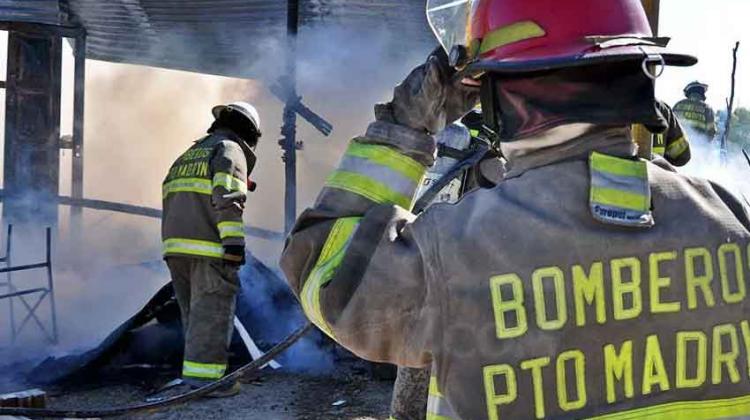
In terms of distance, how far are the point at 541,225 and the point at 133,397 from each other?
465cm

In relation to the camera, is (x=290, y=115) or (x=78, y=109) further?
(x=78, y=109)

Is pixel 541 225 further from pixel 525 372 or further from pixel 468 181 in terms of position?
pixel 468 181

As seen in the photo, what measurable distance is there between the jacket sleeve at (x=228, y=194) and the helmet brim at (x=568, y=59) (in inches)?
162

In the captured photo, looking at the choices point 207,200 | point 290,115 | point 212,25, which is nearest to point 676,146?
point 207,200

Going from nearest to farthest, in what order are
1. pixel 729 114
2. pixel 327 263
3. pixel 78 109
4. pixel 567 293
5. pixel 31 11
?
pixel 567 293, pixel 327 263, pixel 31 11, pixel 78 109, pixel 729 114

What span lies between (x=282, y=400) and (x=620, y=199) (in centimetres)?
428

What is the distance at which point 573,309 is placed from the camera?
128 centimetres

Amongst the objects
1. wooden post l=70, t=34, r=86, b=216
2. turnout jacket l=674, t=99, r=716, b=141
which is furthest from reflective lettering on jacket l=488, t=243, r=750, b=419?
wooden post l=70, t=34, r=86, b=216

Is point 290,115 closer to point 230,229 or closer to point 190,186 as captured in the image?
point 190,186

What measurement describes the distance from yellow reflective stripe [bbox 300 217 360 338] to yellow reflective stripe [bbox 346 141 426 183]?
12 cm

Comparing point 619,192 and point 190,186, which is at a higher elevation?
point 619,192

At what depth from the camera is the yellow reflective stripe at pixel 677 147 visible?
3.17 metres

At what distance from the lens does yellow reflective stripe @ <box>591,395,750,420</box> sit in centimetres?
129

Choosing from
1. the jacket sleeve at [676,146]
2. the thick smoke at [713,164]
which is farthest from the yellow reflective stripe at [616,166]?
the thick smoke at [713,164]
